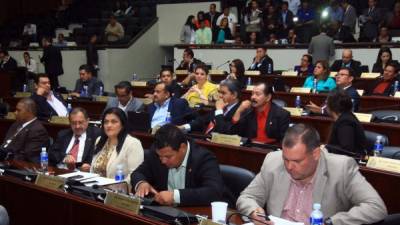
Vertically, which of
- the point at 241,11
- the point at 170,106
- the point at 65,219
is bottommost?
the point at 65,219

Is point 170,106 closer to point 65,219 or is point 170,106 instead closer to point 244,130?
point 244,130

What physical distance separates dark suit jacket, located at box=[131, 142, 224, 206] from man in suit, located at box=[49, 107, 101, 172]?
48.9 inches

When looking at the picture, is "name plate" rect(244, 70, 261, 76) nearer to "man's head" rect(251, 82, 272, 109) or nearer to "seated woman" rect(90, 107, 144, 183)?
"man's head" rect(251, 82, 272, 109)

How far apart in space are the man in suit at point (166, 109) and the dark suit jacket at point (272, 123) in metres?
0.89

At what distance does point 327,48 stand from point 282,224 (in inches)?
290

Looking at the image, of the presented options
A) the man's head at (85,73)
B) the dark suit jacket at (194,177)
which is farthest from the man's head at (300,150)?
the man's head at (85,73)

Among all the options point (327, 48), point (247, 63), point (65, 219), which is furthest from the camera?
point (247, 63)

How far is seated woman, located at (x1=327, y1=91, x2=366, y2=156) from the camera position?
3883 millimetres

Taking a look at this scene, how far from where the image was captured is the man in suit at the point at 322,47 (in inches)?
365

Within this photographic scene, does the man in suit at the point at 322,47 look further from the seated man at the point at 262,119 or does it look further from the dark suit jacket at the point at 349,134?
the dark suit jacket at the point at 349,134

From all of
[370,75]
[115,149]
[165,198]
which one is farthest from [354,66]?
[165,198]

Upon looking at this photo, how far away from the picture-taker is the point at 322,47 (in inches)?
366

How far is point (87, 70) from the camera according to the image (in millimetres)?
8609

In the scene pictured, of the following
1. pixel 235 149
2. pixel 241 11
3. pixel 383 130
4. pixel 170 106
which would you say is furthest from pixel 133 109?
pixel 241 11
